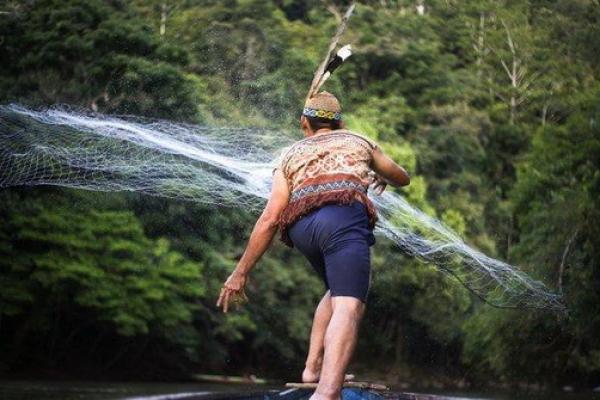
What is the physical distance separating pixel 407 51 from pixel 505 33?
4.92m

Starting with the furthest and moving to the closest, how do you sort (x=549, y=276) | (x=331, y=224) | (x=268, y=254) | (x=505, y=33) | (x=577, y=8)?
(x=505, y=33) < (x=577, y=8) < (x=268, y=254) < (x=549, y=276) < (x=331, y=224)

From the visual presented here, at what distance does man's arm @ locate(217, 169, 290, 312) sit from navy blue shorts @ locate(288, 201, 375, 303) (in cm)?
9

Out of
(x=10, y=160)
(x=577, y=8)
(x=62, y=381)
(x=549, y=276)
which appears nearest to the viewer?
(x=10, y=160)

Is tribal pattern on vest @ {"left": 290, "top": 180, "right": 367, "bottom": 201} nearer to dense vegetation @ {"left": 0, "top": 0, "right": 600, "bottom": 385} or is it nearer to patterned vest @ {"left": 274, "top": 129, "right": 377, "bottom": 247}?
patterned vest @ {"left": 274, "top": 129, "right": 377, "bottom": 247}

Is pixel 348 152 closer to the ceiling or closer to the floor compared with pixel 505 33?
closer to the ceiling

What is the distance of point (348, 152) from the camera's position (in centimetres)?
464

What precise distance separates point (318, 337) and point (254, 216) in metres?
19.4

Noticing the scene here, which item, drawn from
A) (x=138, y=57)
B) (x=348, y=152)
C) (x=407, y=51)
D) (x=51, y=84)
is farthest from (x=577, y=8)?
(x=348, y=152)

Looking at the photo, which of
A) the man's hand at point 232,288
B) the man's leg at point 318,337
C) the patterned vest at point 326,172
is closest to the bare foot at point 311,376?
the man's leg at point 318,337

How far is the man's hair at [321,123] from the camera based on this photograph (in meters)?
4.78

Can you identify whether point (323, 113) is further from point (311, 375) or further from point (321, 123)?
point (311, 375)

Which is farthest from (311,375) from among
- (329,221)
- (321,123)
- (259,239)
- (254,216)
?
(254,216)

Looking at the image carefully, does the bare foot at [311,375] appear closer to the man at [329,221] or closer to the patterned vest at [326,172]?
the man at [329,221]

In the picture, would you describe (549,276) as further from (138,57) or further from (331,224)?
(331,224)
